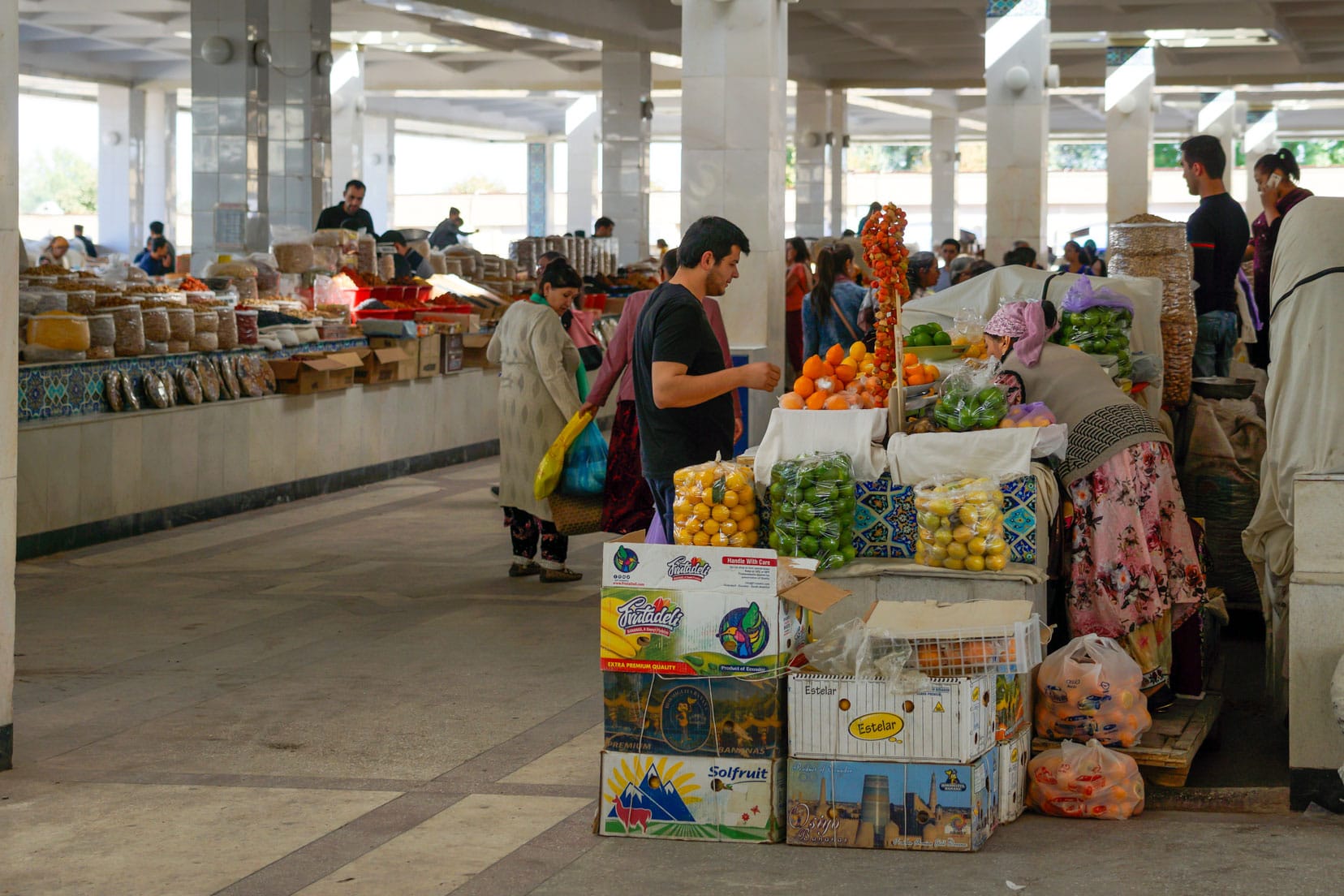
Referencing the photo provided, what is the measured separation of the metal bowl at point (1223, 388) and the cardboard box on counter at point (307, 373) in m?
5.75

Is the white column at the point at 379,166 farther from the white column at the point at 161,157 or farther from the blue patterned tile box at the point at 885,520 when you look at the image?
the blue patterned tile box at the point at 885,520

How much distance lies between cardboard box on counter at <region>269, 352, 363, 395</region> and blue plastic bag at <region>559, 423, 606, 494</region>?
12.6 feet

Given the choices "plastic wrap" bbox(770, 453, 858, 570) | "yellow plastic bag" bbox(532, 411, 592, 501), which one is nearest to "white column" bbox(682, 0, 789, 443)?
"yellow plastic bag" bbox(532, 411, 592, 501)

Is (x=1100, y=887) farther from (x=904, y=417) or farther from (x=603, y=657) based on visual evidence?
(x=904, y=417)

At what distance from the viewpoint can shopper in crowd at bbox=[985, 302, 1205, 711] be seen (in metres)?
5.34

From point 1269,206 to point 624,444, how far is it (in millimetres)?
3345

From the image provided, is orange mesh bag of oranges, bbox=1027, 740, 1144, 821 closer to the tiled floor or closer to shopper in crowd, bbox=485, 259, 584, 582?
the tiled floor

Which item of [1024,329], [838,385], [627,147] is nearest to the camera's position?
[838,385]

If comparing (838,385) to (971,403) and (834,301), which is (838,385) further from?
(834,301)

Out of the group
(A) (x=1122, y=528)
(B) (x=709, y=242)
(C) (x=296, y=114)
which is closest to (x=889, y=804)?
(A) (x=1122, y=528)

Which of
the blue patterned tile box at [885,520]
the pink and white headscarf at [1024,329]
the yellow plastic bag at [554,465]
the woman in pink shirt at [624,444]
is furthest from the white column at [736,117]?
the blue patterned tile box at [885,520]

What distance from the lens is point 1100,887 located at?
12.8 feet

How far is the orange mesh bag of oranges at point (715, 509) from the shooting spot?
4848mm

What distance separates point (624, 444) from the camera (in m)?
7.06
